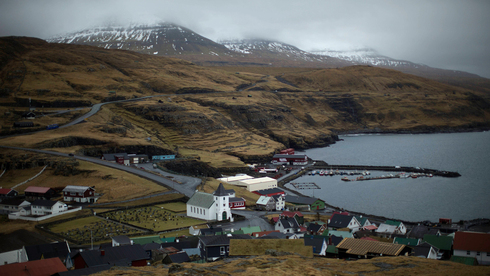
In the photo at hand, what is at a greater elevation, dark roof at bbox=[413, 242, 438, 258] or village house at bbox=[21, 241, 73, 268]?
dark roof at bbox=[413, 242, 438, 258]

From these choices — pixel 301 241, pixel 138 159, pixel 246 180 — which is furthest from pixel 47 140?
pixel 301 241

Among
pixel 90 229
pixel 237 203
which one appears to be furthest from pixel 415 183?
pixel 90 229

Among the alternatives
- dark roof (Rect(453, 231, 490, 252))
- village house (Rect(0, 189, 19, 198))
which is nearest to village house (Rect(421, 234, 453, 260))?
dark roof (Rect(453, 231, 490, 252))

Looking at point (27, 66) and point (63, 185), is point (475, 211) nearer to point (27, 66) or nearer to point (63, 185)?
point (63, 185)

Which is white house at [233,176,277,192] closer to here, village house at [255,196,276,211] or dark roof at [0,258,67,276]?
village house at [255,196,276,211]

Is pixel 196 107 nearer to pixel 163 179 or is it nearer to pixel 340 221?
pixel 163 179

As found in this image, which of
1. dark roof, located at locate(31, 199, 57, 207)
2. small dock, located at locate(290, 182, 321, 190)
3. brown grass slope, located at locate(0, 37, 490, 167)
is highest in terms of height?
brown grass slope, located at locate(0, 37, 490, 167)
